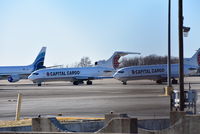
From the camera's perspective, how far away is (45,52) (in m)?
126

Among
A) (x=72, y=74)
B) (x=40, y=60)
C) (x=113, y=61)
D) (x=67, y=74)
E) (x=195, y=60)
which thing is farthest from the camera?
(x=40, y=60)

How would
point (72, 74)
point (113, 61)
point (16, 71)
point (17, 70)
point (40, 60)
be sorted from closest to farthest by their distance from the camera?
1. point (72, 74)
2. point (113, 61)
3. point (16, 71)
4. point (17, 70)
5. point (40, 60)

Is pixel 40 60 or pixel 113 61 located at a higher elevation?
pixel 40 60

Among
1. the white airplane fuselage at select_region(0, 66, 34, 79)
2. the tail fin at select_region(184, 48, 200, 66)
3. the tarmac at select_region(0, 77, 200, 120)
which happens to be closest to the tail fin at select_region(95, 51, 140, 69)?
the white airplane fuselage at select_region(0, 66, 34, 79)

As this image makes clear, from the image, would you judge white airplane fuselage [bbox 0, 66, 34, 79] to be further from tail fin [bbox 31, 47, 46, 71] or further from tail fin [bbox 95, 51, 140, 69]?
tail fin [bbox 95, 51, 140, 69]

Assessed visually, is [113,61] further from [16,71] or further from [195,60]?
[16,71]

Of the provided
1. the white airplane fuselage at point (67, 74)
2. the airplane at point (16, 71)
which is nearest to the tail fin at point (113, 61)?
the white airplane fuselage at point (67, 74)

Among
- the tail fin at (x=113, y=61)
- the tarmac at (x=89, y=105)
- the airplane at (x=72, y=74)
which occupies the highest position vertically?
the tail fin at (x=113, y=61)

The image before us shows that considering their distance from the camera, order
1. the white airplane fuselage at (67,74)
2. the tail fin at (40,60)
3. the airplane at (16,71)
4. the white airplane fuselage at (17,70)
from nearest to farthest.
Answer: the white airplane fuselage at (67,74), the airplane at (16,71), the white airplane fuselage at (17,70), the tail fin at (40,60)

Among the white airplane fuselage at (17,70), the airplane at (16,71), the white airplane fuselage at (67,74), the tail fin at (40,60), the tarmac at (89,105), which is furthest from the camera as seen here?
the tail fin at (40,60)

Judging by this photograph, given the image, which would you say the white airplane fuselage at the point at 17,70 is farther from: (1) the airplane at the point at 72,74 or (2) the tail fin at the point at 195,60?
(2) the tail fin at the point at 195,60

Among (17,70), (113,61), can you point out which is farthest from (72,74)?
(17,70)

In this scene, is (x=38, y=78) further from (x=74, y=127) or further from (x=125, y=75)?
(x=74, y=127)

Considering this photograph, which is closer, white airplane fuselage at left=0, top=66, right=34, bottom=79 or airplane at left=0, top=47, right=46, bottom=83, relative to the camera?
airplane at left=0, top=47, right=46, bottom=83
